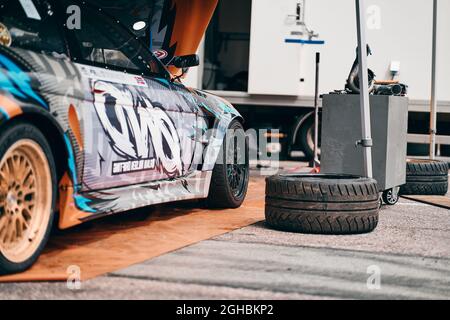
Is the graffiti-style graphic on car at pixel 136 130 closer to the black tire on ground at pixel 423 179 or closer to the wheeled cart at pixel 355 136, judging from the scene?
the wheeled cart at pixel 355 136

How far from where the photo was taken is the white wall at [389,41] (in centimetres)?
1163

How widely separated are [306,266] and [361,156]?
2.62 meters

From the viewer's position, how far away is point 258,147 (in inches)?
518

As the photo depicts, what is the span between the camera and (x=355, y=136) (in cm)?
696

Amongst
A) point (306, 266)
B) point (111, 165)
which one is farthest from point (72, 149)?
point (306, 266)

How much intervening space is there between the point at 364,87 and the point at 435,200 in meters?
2.26

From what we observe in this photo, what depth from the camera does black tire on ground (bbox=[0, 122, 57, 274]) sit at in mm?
3852

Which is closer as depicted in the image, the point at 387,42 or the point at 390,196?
the point at 390,196

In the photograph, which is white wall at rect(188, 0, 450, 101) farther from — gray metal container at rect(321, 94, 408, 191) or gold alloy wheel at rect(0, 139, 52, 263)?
gold alloy wheel at rect(0, 139, 52, 263)

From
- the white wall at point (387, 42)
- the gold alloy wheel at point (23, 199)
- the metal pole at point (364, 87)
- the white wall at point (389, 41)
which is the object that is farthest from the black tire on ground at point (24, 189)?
the white wall at point (389, 41)

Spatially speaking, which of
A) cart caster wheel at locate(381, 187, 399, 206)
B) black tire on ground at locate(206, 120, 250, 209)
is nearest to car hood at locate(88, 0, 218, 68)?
black tire on ground at locate(206, 120, 250, 209)

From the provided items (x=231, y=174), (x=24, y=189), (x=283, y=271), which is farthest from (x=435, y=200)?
(x=24, y=189)

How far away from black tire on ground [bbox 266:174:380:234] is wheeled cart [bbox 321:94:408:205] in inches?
44.4

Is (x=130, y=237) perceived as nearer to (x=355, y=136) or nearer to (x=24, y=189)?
(x=24, y=189)
